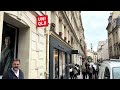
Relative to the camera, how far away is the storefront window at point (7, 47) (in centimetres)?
498

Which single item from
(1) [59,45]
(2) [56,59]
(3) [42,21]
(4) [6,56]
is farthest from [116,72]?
(1) [59,45]

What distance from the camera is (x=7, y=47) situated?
531 centimetres

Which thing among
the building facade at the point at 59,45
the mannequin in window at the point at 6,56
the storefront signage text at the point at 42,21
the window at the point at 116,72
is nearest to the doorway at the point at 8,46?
the mannequin in window at the point at 6,56

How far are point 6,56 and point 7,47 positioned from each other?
0.26m

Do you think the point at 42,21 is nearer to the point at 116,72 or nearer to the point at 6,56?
the point at 6,56

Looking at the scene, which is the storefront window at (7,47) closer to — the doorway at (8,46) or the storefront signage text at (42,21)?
the doorway at (8,46)

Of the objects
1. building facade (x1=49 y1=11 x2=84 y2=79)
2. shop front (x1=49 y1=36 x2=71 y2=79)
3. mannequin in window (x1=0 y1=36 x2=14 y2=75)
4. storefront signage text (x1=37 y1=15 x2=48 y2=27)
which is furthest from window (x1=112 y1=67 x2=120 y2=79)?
storefront signage text (x1=37 y1=15 x2=48 y2=27)

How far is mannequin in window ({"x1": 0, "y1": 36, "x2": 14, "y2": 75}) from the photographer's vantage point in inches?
194

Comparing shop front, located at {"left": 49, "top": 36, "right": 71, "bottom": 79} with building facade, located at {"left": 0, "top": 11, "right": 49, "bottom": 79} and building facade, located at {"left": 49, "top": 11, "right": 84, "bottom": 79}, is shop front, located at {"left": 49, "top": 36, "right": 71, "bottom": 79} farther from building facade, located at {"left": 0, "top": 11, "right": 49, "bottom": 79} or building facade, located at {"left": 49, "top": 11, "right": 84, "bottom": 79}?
building facade, located at {"left": 0, "top": 11, "right": 49, "bottom": 79}

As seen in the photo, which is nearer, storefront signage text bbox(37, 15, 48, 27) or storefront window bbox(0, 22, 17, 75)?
storefront window bbox(0, 22, 17, 75)
